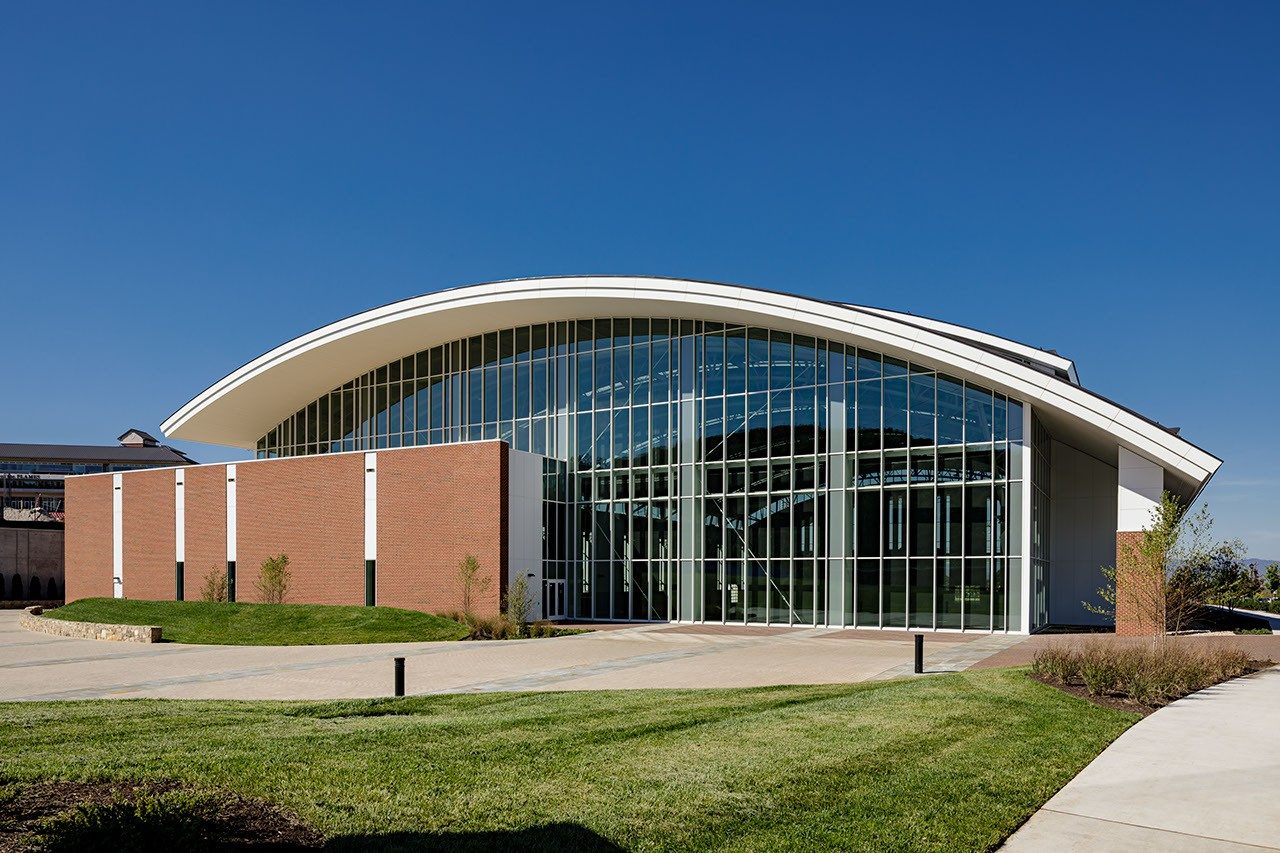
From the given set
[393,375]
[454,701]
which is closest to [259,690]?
[454,701]

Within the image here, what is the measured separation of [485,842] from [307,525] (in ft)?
114

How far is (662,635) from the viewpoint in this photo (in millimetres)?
31297

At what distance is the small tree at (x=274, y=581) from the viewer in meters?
38.2

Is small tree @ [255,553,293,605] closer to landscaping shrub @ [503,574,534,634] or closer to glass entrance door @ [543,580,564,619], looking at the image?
landscaping shrub @ [503,574,534,634]

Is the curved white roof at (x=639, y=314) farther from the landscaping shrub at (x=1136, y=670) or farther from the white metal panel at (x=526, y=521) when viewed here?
the landscaping shrub at (x=1136, y=670)

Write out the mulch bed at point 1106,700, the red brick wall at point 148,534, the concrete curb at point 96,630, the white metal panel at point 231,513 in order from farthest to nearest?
the red brick wall at point 148,534, the white metal panel at point 231,513, the concrete curb at point 96,630, the mulch bed at point 1106,700

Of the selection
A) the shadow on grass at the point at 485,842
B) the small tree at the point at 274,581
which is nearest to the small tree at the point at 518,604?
the small tree at the point at 274,581

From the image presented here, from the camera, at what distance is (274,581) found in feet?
125

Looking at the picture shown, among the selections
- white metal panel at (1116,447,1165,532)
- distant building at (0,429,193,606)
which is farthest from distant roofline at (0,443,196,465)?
white metal panel at (1116,447,1165,532)

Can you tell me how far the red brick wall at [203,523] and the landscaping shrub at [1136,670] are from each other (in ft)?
116

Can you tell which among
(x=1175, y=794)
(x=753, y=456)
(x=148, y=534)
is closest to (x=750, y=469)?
(x=753, y=456)

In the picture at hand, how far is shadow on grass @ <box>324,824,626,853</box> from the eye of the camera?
6.66 meters

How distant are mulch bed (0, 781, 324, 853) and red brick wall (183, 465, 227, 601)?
36416mm

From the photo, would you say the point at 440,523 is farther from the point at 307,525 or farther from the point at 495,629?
the point at 495,629
